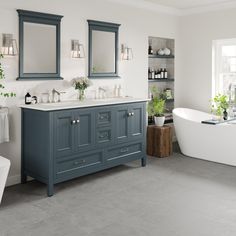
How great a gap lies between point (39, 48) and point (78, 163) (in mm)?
1555

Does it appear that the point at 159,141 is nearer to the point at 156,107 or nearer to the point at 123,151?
the point at 156,107

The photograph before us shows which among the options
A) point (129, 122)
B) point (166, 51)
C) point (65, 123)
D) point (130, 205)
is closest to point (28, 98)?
point (65, 123)

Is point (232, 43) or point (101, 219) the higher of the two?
point (232, 43)

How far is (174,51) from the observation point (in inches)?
260

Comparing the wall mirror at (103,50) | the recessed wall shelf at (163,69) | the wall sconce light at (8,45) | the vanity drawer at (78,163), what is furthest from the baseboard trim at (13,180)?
the recessed wall shelf at (163,69)

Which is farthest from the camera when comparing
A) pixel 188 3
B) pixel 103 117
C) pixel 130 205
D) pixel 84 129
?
pixel 188 3

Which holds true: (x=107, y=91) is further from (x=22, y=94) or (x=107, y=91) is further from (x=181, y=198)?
(x=181, y=198)

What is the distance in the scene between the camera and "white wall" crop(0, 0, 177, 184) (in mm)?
4199

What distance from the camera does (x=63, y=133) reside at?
3.99 meters

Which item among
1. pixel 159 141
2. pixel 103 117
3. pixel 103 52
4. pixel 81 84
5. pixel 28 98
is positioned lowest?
pixel 159 141

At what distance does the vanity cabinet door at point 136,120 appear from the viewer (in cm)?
488

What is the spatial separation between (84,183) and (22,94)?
136 cm

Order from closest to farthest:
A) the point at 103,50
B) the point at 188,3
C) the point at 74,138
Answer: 1. the point at 74,138
2. the point at 103,50
3. the point at 188,3

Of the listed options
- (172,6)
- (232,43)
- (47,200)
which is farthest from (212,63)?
(47,200)
